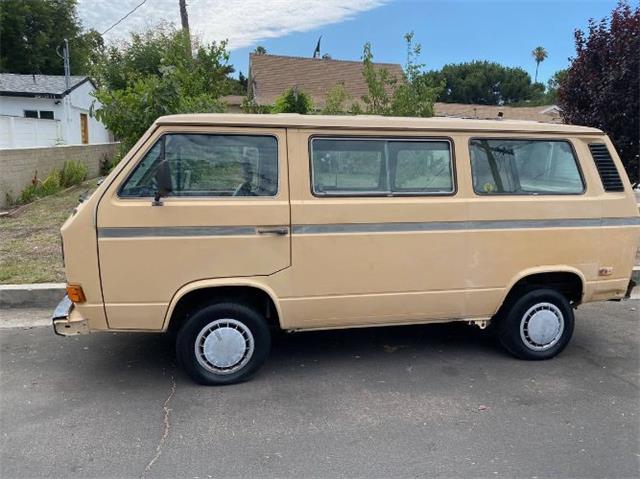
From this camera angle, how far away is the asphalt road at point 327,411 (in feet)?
10.0

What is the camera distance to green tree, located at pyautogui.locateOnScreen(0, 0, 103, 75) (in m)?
37.4

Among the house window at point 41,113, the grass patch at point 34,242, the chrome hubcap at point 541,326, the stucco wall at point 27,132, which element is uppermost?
the house window at point 41,113

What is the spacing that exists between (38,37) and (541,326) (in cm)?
4470

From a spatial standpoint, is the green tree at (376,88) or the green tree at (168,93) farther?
the green tree at (376,88)

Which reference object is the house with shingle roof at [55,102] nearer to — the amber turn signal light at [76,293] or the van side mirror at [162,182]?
the amber turn signal light at [76,293]

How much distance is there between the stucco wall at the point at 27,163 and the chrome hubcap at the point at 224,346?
8783 millimetres

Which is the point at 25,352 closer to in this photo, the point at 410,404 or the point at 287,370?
the point at 287,370

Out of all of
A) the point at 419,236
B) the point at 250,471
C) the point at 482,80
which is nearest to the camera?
the point at 250,471

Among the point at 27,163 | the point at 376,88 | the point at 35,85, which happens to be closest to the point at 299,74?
the point at 35,85

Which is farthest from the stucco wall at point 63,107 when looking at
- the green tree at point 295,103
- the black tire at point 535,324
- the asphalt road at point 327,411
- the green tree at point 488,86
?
the green tree at point 488,86

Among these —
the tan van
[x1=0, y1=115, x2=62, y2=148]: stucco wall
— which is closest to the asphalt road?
the tan van

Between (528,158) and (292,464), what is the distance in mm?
3124

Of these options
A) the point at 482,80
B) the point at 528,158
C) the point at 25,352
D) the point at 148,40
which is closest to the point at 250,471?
the point at 25,352

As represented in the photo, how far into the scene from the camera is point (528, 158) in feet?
14.3
